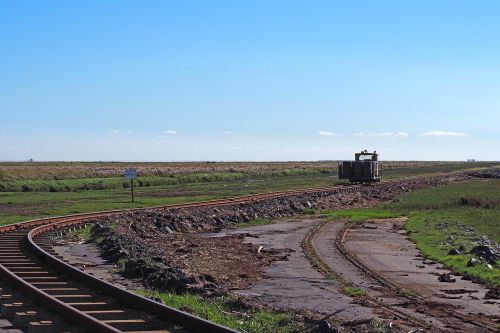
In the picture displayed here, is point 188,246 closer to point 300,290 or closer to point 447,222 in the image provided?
point 300,290

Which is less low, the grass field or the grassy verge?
the grass field

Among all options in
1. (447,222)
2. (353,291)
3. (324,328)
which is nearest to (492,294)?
(353,291)

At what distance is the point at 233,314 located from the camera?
11281 millimetres

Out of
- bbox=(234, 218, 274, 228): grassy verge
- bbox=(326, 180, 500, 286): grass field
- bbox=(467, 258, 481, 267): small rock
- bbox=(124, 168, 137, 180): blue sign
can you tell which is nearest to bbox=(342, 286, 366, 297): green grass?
bbox=(326, 180, 500, 286): grass field

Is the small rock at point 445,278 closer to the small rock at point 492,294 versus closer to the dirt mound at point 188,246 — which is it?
the small rock at point 492,294

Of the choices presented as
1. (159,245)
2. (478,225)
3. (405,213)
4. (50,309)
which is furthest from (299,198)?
(50,309)

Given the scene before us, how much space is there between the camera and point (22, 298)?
464 inches

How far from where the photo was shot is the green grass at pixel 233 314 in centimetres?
1036

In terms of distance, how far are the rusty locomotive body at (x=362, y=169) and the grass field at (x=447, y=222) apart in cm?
1589

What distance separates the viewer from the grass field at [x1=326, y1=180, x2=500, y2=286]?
68.2 feet

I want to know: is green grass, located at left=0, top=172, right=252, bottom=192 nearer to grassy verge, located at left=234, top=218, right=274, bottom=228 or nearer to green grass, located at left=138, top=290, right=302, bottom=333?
grassy verge, located at left=234, top=218, right=274, bottom=228

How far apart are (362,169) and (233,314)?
5882cm

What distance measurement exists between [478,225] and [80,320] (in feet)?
86.6

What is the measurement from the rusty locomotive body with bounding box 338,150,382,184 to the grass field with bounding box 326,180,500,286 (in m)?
15.9
